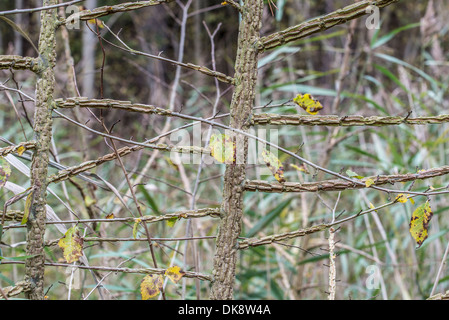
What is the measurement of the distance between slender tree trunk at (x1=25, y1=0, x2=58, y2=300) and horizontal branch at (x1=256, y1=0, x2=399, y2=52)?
0.95 ft

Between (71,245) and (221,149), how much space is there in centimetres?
25

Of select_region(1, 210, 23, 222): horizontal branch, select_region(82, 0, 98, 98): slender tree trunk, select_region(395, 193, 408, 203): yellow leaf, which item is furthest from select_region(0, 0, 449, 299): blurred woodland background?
select_region(82, 0, 98, 98): slender tree trunk

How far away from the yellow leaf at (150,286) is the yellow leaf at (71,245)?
A: 0.32 feet

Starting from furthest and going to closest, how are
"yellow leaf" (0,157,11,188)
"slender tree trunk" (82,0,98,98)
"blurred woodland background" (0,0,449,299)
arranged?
"slender tree trunk" (82,0,98,98), "blurred woodland background" (0,0,449,299), "yellow leaf" (0,157,11,188)

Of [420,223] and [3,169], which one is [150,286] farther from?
[420,223]

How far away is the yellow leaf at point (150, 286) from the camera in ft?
1.94

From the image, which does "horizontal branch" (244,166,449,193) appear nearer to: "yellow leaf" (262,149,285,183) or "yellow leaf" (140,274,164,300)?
"yellow leaf" (262,149,285,183)

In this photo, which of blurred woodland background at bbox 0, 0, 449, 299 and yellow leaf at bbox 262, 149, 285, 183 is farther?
blurred woodland background at bbox 0, 0, 449, 299

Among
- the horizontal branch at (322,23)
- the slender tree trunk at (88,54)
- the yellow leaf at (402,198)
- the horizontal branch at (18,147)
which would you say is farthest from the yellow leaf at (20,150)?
the slender tree trunk at (88,54)

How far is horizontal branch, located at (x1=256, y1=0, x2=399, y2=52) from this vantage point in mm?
580

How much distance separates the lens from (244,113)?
61cm

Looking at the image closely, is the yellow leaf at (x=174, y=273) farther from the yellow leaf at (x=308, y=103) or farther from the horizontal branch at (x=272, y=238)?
the yellow leaf at (x=308, y=103)
